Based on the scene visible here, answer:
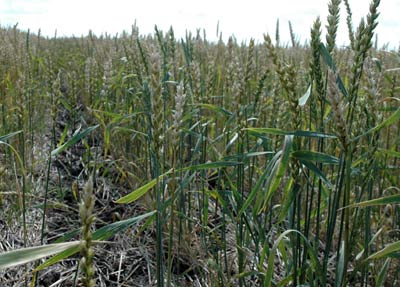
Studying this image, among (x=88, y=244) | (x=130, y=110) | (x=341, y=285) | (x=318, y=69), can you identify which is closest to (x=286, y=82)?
(x=318, y=69)

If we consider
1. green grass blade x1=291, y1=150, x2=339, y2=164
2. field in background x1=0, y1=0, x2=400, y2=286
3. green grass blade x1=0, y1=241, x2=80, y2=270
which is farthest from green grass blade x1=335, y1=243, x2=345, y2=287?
green grass blade x1=0, y1=241, x2=80, y2=270

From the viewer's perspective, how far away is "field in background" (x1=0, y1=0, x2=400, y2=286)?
1.02 metres

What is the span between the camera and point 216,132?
2629mm

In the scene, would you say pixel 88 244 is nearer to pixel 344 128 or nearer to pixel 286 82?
pixel 344 128

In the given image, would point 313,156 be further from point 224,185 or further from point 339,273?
point 224,185

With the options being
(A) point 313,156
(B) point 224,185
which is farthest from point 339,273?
(B) point 224,185

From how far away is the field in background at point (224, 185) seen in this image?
1021 millimetres

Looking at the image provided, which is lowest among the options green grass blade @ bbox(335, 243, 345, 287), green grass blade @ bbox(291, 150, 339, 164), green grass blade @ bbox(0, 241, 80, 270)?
green grass blade @ bbox(335, 243, 345, 287)

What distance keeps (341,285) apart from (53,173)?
189 cm

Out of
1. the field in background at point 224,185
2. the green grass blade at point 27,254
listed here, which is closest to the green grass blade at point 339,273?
the field in background at point 224,185

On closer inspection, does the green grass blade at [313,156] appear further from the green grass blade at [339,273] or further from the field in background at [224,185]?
the green grass blade at [339,273]

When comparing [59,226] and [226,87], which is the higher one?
[226,87]

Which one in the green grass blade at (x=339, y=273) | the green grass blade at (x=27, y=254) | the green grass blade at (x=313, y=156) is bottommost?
the green grass blade at (x=339, y=273)

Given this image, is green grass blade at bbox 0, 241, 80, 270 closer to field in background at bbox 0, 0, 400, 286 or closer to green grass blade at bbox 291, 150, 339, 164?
field in background at bbox 0, 0, 400, 286
